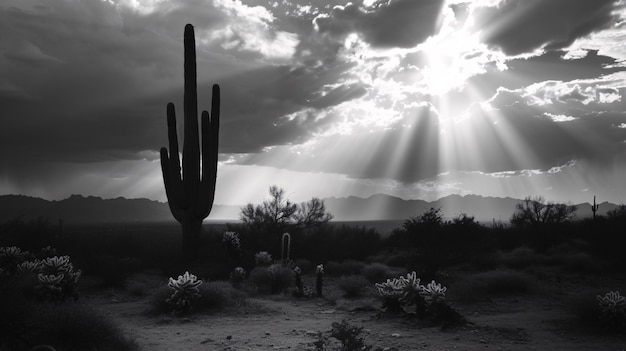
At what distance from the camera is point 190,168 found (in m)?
18.4

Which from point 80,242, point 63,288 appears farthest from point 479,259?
point 80,242

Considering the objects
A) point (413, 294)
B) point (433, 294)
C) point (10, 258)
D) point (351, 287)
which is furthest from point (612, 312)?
point (10, 258)

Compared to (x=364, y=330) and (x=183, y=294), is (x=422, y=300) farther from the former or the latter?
(x=183, y=294)

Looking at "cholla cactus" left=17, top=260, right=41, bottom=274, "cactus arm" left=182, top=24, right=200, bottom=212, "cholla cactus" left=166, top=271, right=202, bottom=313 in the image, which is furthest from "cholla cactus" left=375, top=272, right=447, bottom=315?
"cactus arm" left=182, top=24, right=200, bottom=212

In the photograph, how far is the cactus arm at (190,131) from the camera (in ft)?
60.5

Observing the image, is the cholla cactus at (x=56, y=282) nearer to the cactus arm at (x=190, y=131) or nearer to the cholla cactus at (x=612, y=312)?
the cactus arm at (x=190, y=131)

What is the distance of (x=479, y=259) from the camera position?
20719 millimetres

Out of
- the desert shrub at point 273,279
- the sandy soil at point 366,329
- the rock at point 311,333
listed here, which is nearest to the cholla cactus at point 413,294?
the sandy soil at point 366,329

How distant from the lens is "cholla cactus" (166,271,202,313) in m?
11.2

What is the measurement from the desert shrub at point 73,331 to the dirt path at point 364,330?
2.21 ft

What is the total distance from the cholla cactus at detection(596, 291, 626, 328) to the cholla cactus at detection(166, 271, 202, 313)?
356 inches

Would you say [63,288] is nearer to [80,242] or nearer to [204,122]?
[204,122]

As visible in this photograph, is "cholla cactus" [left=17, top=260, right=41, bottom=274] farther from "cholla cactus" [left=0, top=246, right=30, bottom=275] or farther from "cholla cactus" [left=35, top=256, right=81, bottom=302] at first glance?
"cholla cactus" [left=0, top=246, right=30, bottom=275]

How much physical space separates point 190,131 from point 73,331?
12.4 metres
